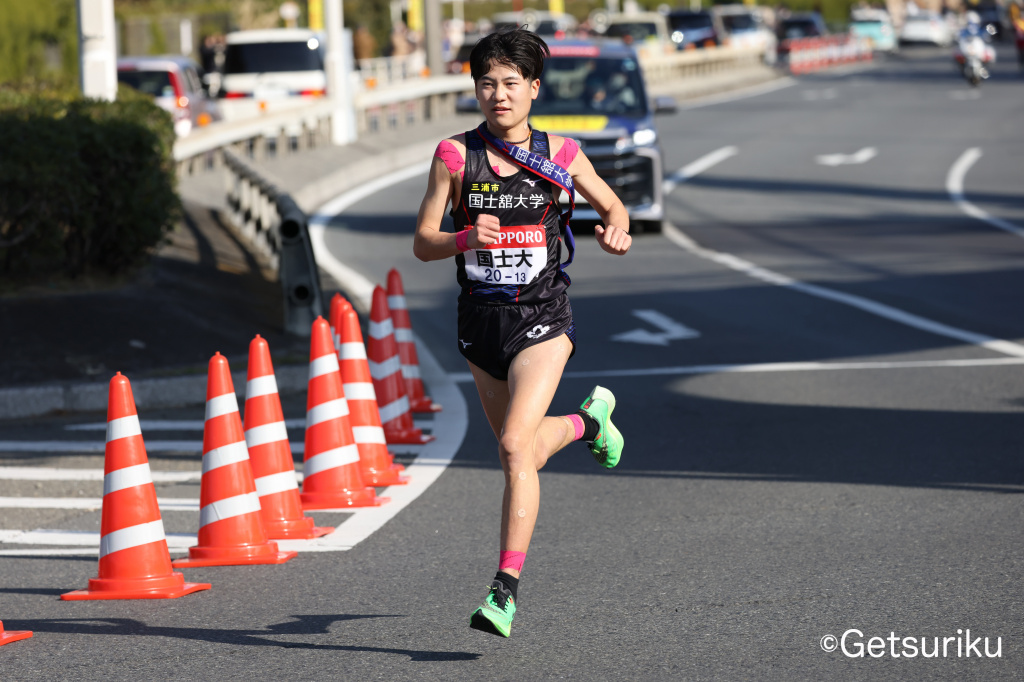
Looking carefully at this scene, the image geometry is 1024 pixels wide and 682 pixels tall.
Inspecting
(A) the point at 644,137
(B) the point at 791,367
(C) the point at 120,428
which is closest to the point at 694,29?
(A) the point at 644,137

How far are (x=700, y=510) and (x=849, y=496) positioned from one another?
75cm

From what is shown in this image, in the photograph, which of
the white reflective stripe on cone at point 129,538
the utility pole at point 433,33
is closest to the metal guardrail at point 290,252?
the white reflective stripe on cone at point 129,538

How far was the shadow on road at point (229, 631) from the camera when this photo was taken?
5035 mm

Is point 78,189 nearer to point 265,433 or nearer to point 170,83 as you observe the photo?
point 265,433

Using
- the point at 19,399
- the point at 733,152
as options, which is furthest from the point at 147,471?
the point at 733,152

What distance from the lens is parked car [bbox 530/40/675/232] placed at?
58.1 ft

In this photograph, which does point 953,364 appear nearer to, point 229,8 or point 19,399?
point 19,399

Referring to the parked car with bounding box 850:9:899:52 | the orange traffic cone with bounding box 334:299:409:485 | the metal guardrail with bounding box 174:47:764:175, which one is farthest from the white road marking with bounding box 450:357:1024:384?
the parked car with bounding box 850:9:899:52

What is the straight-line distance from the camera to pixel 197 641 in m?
5.17

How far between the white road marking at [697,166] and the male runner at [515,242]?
17270 millimetres

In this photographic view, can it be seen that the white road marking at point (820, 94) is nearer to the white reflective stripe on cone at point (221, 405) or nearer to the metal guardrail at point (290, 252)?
the metal guardrail at point (290, 252)

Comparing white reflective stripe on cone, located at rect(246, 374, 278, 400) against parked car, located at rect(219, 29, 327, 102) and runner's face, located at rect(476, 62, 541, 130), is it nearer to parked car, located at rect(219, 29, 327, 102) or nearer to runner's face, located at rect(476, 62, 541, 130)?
runner's face, located at rect(476, 62, 541, 130)

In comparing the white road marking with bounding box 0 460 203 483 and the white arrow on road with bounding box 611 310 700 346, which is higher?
the white road marking with bounding box 0 460 203 483
